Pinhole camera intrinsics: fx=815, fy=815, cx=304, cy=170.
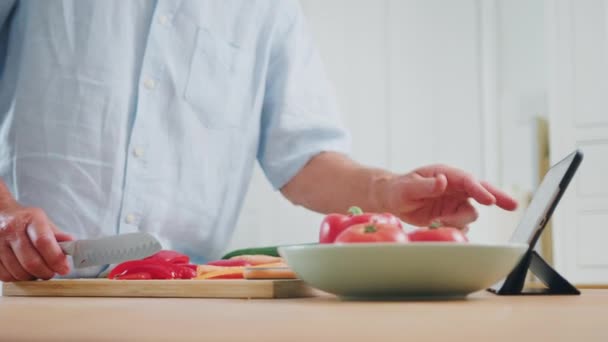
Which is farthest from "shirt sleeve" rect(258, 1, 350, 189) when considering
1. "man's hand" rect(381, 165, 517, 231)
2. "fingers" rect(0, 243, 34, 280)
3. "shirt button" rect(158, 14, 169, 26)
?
"fingers" rect(0, 243, 34, 280)

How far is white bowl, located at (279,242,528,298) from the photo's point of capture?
674 millimetres

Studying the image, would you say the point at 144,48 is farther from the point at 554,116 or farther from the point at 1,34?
the point at 554,116

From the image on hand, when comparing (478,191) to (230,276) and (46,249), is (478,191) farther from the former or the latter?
(46,249)

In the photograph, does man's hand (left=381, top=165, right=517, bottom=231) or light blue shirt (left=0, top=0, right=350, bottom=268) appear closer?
man's hand (left=381, top=165, right=517, bottom=231)

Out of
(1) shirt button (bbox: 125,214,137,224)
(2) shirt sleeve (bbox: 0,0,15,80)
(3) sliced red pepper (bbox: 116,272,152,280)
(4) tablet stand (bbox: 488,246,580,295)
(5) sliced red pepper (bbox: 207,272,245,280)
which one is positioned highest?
(2) shirt sleeve (bbox: 0,0,15,80)

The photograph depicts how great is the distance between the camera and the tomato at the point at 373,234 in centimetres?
73

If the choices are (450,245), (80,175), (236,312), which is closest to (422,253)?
(450,245)

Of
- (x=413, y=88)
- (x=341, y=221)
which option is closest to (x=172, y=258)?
(x=341, y=221)

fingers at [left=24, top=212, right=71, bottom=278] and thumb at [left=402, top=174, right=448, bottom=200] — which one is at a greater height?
thumb at [left=402, top=174, right=448, bottom=200]

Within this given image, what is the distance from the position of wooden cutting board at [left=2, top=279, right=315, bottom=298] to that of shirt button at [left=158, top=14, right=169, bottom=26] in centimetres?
63

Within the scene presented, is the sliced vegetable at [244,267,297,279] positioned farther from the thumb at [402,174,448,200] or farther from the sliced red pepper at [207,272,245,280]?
the thumb at [402,174,448,200]

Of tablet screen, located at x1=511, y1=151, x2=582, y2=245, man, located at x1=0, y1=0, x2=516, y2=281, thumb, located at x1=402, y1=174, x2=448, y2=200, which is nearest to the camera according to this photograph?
tablet screen, located at x1=511, y1=151, x2=582, y2=245

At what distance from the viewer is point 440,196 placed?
117 centimetres

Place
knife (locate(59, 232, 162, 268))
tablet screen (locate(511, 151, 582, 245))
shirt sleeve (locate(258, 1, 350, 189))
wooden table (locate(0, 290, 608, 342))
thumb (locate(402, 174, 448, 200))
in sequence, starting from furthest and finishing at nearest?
shirt sleeve (locate(258, 1, 350, 189))
thumb (locate(402, 174, 448, 200))
knife (locate(59, 232, 162, 268))
tablet screen (locate(511, 151, 582, 245))
wooden table (locate(0, 290, 608, 342))
